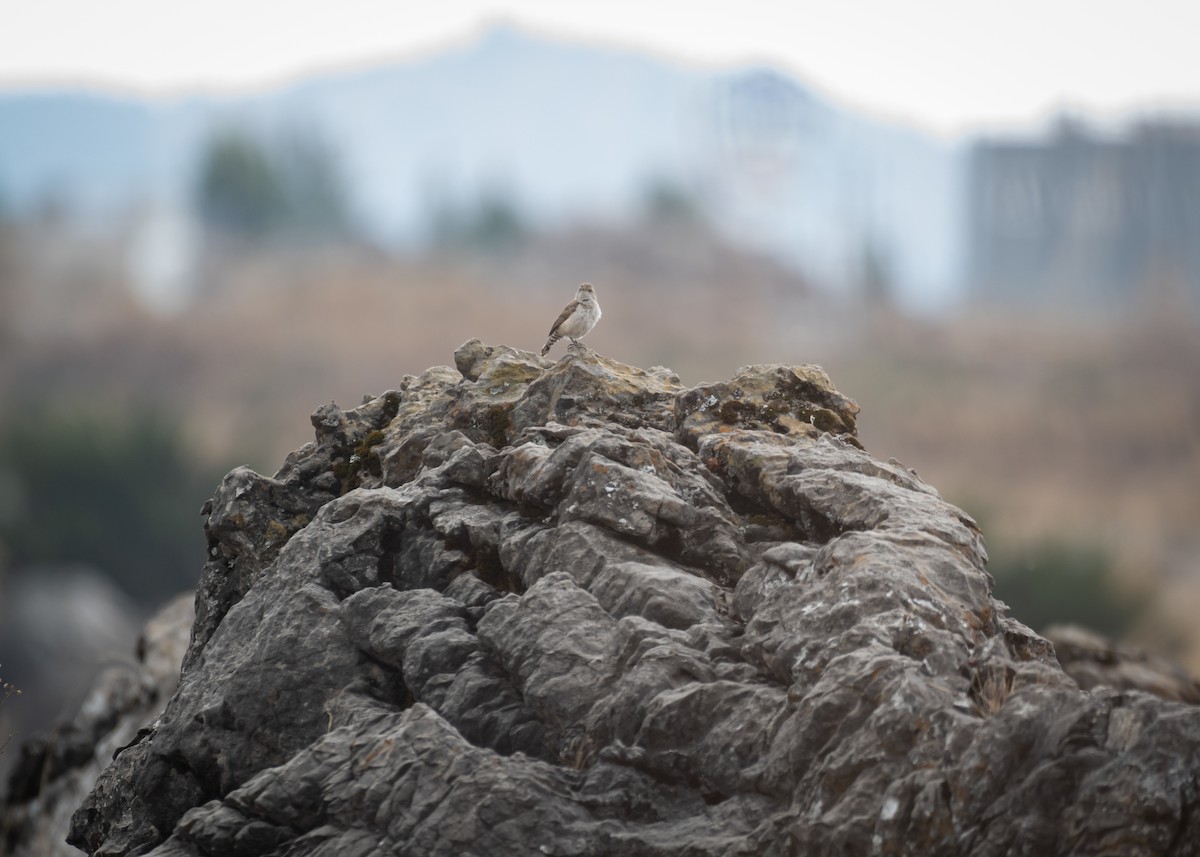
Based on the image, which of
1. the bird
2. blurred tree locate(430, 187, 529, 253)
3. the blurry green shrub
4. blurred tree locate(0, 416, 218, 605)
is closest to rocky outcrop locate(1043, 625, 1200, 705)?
the bird

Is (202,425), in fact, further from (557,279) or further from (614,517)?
(614,517)

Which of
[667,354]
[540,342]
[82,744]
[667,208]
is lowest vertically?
[667,354]

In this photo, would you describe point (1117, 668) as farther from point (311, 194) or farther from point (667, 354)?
point (311, 194)

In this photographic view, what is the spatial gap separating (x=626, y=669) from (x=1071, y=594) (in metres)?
60.5

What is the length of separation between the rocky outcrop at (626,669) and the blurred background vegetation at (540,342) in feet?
126

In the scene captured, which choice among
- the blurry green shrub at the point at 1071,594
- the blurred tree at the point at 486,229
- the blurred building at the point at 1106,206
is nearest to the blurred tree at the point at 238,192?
the blurred tree at the point at 486,229

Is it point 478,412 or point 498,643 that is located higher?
point 478,412

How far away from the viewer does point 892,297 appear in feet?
598

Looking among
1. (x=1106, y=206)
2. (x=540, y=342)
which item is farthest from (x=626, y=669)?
(x=1106, y=206)

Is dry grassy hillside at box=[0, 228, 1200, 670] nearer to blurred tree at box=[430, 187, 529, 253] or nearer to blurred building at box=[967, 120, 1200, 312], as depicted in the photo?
blurred tree at box=[430, 187, 529, 253]

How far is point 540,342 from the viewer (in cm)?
13412

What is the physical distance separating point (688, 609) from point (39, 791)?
1259cm

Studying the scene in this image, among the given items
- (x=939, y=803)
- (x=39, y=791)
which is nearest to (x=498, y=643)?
(x=939, y=803)

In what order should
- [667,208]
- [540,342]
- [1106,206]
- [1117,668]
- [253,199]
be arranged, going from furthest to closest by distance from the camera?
[1106,206], [667,208], [253,199], [540,342], [1117,668]
